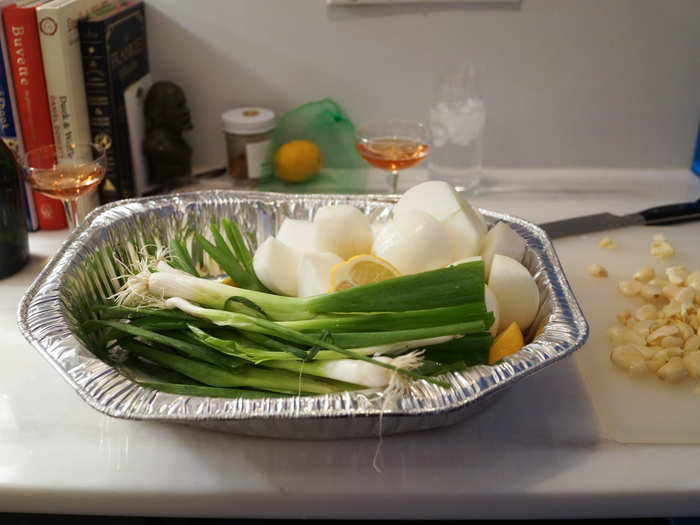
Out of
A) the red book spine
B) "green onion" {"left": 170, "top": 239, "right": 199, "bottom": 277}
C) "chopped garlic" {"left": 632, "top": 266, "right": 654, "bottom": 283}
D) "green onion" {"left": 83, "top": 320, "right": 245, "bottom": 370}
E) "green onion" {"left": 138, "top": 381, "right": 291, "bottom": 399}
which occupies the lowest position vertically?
"chopped garlic" {"left": 632, "top": 266, "right": 654, "bottom": 283}

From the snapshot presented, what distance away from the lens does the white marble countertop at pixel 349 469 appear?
0.64 m

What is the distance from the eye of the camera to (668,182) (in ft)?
4.77

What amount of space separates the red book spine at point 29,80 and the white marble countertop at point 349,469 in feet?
1.87

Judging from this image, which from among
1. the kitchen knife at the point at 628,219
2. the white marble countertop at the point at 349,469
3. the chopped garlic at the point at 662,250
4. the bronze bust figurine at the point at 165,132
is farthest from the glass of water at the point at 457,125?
the white marble countertop at the point at 349,469

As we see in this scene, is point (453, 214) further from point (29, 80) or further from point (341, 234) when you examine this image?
point (29, 80)

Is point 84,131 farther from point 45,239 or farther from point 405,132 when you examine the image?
point 405,132

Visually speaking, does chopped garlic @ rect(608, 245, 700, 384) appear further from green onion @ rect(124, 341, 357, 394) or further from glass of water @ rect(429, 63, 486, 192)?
glass of water @ rect(429, 63, 486, 192)

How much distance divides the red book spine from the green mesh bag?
412 mm

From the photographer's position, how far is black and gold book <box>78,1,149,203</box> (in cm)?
117

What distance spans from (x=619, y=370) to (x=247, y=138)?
2.75ft

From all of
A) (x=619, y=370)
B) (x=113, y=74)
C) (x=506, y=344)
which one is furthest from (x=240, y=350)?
(x=113, y=74)

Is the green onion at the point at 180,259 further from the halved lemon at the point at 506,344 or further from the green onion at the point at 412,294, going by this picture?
the halved lemon at the point at 506,344

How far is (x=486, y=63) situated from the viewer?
1389 mm

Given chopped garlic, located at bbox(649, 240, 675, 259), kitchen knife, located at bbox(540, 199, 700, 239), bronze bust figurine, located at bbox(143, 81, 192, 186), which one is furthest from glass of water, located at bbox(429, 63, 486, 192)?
bronze bust figurine, located at bbox(143, 81, 192, 186)
